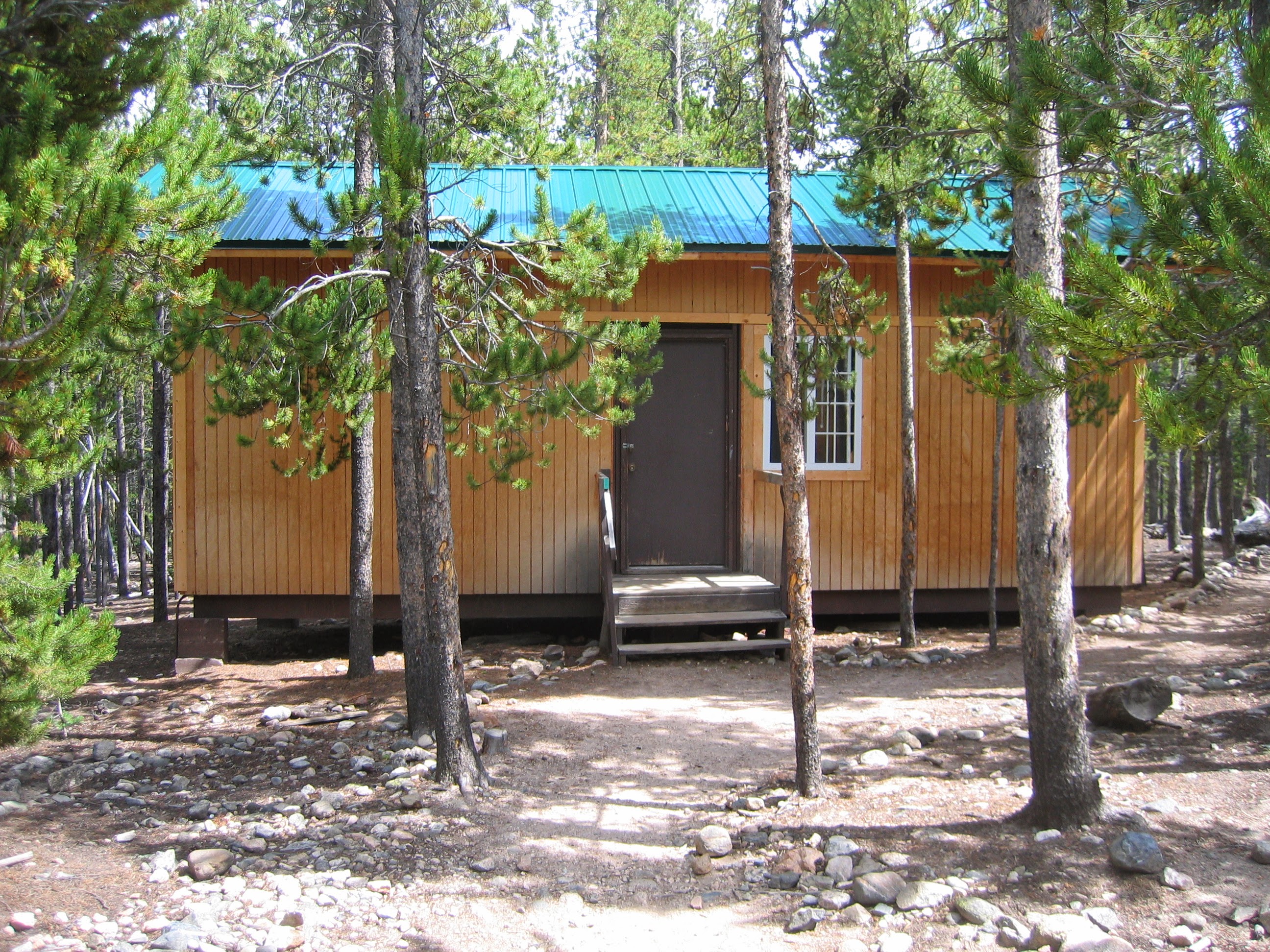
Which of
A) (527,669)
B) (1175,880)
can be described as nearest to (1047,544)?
(1175,880)

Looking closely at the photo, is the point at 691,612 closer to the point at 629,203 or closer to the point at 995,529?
the point at 995,529

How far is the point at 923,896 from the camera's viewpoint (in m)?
4.06

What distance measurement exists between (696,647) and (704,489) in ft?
6.39

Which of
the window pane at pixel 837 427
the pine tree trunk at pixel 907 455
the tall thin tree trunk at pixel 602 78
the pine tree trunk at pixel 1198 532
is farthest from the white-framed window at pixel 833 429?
the tall thin tree trunk at pixel 602 78

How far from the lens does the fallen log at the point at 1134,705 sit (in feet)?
19.8

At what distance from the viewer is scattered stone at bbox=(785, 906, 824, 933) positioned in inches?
158

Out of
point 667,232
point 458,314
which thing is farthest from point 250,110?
point 667,232

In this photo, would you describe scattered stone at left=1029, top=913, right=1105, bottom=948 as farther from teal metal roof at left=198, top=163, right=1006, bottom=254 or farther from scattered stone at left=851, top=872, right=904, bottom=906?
teal metal roof at left=198, top=163, right=1006, bottom=254

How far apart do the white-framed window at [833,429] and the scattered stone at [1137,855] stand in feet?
20.0

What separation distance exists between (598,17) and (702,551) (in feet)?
56.9

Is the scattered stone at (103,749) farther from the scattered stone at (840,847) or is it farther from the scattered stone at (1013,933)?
the scattered stone at (1013,933)

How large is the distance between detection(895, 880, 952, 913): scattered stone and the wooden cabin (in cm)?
541

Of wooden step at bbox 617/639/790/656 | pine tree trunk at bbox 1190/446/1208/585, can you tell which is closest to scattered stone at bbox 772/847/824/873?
wooden step at bbox 617/639/790/656

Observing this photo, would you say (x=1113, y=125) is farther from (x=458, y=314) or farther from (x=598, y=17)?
(x=598, y=17)
